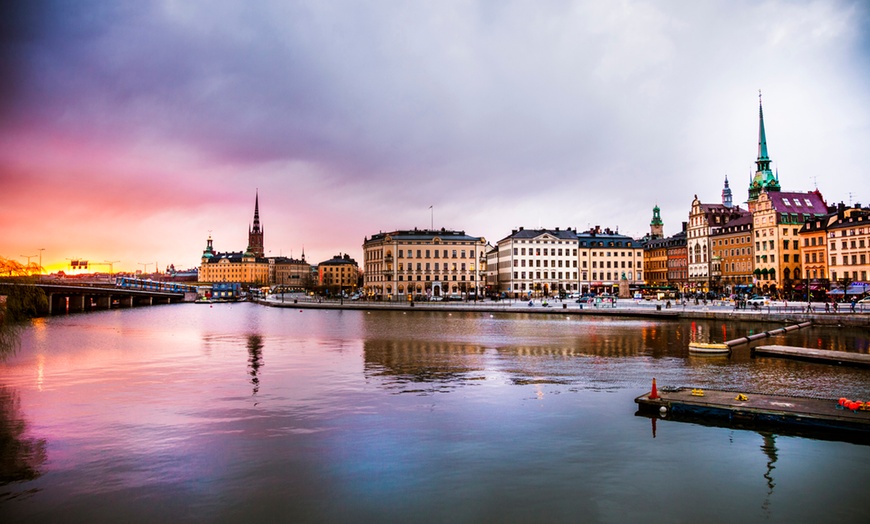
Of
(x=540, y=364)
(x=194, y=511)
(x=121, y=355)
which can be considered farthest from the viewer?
(x=121, y=355)

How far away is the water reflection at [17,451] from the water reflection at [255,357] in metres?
9.96

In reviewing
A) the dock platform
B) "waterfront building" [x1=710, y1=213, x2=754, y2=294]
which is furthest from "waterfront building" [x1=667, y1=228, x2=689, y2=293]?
the dock platform

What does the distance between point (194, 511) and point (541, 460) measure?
1025cm

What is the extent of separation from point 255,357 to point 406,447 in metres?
28.2

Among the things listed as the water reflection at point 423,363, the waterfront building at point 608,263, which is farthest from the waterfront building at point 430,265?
the water reflection at point 423,363

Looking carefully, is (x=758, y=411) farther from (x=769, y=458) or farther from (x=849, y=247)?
(x=849, y=247)

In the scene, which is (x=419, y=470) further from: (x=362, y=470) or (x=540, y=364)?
(x=540, y=364)

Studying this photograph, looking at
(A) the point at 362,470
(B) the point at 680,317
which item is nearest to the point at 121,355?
(A) the point at 362,470

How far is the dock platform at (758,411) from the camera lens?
22016 millimetres

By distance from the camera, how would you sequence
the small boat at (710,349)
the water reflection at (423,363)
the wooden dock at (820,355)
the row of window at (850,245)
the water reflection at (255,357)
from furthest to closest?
the row of window at (850,245)
the small boat at (710,349)
the wooden dock at (820,355)
the water reflection at (255,357)
the water reflection at (423,363)

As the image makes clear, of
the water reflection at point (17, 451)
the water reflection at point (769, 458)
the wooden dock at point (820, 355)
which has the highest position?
the wooden dock at point (820, 355)

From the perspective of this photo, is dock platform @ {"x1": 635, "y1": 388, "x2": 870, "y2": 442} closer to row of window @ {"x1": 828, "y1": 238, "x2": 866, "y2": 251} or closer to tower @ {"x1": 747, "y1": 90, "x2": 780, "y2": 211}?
row of window @ {"x1": 828, "y1": 238, "x2": 866, "y2": 251}

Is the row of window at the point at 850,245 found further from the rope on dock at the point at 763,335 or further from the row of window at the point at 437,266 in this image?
the row of window at the point at 437,266

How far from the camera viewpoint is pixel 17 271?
39.0 m
